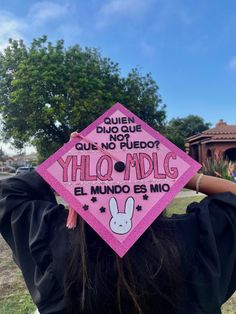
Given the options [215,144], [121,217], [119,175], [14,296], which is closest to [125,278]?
[121,217]

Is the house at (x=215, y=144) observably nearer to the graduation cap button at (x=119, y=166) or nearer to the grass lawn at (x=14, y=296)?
the grass lawn at (x=14, y=296)

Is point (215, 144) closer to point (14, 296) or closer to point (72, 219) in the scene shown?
point (14, 296)

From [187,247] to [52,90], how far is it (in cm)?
1702

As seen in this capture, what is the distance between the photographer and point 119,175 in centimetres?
116

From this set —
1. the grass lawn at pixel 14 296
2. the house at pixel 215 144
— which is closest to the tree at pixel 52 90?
the house at pixel 215 144

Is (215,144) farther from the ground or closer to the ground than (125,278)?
farther from the ground

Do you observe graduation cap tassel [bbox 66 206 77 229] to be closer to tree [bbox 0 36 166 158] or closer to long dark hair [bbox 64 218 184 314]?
long dark hair [bbox 64 218 184 314]

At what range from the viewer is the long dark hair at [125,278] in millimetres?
1025

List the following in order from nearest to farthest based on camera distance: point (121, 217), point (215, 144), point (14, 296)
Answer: point (121, 217) < point (14, 296) < point (215, 144)

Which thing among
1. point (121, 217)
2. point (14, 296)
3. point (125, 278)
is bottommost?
point (14, 296)

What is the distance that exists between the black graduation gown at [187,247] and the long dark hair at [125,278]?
4 cm

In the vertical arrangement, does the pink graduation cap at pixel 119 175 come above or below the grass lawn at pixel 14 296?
above

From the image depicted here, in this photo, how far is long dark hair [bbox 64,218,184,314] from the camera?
103 centimetres

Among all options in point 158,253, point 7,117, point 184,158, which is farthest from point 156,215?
point 7,117
